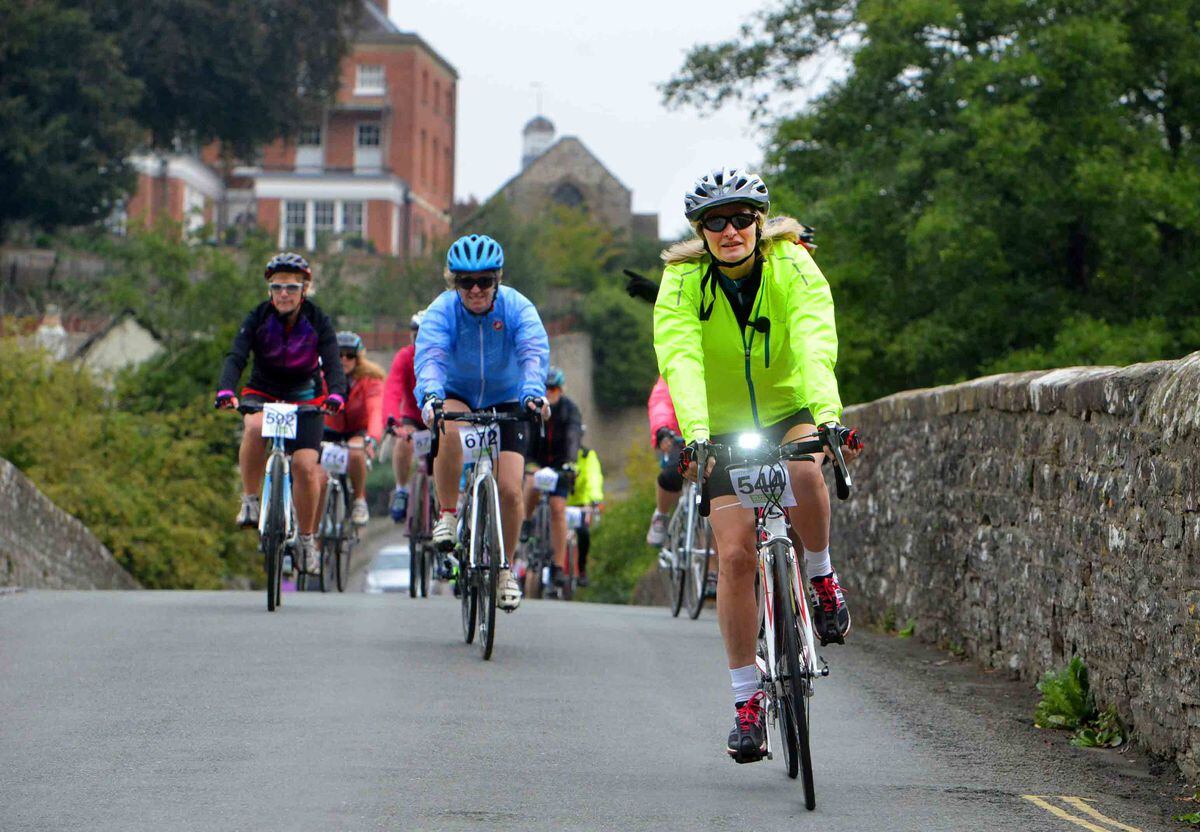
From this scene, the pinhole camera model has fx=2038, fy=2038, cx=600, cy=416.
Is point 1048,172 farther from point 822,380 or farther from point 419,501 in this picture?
point 822,380

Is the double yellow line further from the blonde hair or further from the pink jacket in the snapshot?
the blonde hair

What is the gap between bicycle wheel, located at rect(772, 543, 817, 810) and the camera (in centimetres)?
641

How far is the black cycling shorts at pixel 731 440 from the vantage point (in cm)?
682

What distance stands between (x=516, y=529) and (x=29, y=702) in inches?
116

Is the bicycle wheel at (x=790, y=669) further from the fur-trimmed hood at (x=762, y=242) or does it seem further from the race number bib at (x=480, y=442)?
the race number bib at (x=480, y=442)

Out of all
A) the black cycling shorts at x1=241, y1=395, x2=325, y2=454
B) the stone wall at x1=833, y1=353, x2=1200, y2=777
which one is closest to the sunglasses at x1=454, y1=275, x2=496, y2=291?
the black cycling shorts at x1=241, y1=395, x2=325, y2=454

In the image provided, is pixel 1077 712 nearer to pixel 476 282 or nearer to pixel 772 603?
pixel 772 603

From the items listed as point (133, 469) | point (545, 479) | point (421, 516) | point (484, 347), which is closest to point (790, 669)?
point (484, 347)

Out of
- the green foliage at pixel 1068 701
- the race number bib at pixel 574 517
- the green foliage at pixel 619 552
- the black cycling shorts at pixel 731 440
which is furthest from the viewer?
the green foliage at pixel 619 552

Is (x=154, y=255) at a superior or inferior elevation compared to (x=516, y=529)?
superior

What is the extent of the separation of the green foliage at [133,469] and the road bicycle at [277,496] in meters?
15.2

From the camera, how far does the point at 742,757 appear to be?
22.1 feet

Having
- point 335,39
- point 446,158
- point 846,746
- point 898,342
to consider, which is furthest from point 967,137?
point 446,158

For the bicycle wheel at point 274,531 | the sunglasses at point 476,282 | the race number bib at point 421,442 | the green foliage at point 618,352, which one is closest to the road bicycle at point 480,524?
the sunglasses at point 476,282
